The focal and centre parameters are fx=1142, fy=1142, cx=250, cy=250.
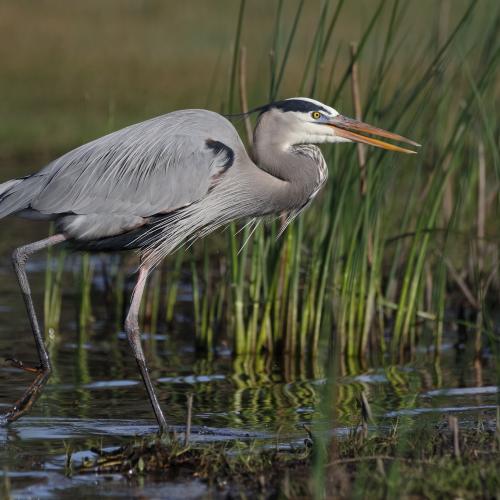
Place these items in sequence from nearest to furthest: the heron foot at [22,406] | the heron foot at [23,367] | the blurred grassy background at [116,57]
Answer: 1. the heron foot at [22,406]
2. the heron foot at [23,367]
3. the blurred grassy background at [116,57]

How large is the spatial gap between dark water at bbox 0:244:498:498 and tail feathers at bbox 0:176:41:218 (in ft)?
3.42

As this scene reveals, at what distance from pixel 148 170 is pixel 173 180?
16 centimetres

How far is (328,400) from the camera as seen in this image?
3469mm

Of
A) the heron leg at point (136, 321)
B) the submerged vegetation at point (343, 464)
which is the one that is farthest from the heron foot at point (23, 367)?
the submerged vegetation at point (343, 464)

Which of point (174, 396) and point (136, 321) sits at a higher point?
point (136, 321)

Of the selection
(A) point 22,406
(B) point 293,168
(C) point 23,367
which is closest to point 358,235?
(B) point 293,168

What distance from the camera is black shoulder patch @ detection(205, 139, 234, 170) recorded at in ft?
19.7

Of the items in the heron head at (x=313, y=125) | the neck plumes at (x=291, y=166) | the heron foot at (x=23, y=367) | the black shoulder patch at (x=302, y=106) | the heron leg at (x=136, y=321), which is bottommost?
the heron foot at (x=23, y=367)

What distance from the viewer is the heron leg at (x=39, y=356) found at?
18.4ft

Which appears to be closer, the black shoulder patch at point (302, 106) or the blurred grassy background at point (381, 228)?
the black shoulder patch at point (302, 106)

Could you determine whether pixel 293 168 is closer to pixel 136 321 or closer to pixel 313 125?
pixel 313 125

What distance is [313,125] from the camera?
5.98 metres

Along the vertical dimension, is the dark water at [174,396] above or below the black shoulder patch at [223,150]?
below

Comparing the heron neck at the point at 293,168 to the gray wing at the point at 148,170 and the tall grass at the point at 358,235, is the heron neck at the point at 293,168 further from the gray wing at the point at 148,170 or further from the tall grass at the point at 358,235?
the tall grass at the point at 358,235
